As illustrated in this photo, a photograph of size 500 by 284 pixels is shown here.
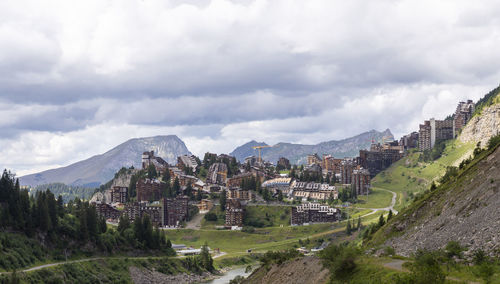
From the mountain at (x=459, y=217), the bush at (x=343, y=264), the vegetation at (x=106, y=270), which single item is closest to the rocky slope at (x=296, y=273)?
the bush at (x=343, y=264)

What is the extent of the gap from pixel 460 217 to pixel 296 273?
3212cm

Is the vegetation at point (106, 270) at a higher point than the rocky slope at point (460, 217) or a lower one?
lower

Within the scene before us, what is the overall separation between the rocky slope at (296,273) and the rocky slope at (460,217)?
41.4ft

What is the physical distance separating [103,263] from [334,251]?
99.5 meters

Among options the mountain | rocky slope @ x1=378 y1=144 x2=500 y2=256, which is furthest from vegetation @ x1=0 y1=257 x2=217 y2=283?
rocky slope @ x1=378 y1=144 x2=500 y2=256

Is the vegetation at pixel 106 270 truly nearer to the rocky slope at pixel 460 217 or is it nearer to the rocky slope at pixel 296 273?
the rocky slope at pixel 296 273

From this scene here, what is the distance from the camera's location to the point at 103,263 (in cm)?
16512

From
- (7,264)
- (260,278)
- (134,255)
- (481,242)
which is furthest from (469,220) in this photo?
(134,255)

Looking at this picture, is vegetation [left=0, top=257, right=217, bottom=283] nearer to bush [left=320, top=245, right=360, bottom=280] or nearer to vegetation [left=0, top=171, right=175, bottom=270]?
vegetation [left=0, top=171, right=175, bottom=270]

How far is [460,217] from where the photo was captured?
259ft

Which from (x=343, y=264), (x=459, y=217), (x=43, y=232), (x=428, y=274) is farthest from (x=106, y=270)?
(x=428, y=274)

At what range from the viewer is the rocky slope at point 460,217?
66450 mm

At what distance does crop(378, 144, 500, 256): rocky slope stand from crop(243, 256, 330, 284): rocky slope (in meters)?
12.6

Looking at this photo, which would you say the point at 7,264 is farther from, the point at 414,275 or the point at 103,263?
the point at 414,275
